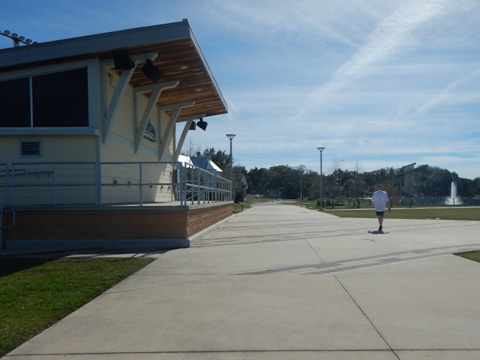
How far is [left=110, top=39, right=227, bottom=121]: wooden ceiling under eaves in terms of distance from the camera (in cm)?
1584

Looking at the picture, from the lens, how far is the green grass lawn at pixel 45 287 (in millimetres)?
6137

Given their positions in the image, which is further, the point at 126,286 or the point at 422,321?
the point at 126,286

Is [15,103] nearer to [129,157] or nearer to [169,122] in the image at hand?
[129,157]

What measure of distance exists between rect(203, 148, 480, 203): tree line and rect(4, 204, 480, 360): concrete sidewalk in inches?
2160

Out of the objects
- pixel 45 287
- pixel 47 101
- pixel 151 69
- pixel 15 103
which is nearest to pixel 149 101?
pixel 151 69

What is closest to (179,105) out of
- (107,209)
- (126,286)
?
(107,209)

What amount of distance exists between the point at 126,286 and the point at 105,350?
129 inches

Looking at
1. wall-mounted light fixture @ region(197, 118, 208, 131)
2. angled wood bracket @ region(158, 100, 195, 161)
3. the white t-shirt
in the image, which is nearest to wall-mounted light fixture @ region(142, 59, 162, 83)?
angled wood bracket @ region(158, 100, 195, 161)

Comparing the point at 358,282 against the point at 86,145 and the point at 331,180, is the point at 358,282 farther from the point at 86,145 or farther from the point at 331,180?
the point at 331,180

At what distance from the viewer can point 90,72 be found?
15266mm

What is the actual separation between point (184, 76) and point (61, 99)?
17.8ft

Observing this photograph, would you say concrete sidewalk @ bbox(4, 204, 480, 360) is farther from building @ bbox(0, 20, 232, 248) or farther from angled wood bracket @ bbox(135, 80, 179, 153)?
angled wood bracket @ bbox(135, 80, 179, 153)

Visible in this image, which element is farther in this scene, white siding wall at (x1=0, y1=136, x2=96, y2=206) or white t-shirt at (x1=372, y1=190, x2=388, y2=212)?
white t-shirt at (x1=372, y1=190, x2=388, y2=212)

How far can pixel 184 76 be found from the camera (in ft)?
63.4
